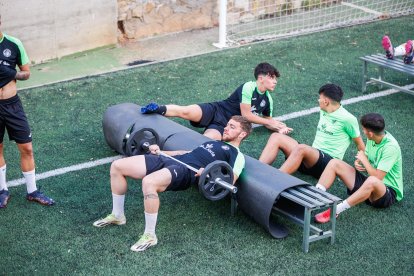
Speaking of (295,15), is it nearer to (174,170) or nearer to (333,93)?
(333,93)

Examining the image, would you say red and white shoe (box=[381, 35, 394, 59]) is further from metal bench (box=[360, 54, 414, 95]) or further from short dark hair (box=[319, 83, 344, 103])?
short dark hair (box=[319, 83, 344, 103])

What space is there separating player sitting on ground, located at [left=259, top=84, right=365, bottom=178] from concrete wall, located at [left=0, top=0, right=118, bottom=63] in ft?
16.6

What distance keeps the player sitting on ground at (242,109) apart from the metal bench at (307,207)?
1856 mm

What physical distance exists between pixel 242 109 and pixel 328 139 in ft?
4.52

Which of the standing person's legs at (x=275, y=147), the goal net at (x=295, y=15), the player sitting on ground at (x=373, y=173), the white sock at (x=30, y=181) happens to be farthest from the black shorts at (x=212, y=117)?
the goal net at (x=295, y=15)

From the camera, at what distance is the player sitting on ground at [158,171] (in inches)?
267

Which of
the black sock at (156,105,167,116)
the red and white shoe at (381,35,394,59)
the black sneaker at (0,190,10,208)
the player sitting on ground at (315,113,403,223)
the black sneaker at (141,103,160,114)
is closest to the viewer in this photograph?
the player sitting on ground at (315,113,403,223)

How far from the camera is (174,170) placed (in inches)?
271

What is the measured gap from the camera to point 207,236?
7031mm

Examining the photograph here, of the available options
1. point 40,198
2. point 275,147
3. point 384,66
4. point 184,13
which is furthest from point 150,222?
point 184,13

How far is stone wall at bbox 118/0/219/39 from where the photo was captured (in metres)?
12.3

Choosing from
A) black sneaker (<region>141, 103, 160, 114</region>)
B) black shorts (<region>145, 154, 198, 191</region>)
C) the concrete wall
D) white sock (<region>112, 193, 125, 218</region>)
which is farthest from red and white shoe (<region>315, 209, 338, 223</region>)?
the concrete wall

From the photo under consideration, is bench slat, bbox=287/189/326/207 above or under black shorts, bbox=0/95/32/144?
under

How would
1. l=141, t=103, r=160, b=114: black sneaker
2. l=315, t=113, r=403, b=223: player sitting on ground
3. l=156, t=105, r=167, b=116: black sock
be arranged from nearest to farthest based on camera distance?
l=315, t=113, r=403, b=223: player sitting on ground → l=141, t=103, r=160, b=114: black sneaker → l=156, t=105, r=167, b=116: black sock
